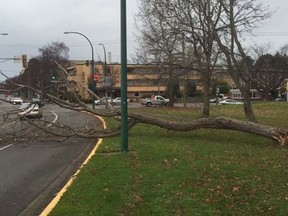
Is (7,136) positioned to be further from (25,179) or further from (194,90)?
(194,90)

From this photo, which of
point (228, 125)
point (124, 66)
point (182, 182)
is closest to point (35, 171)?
point (124, 66)

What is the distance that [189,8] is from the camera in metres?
27.5

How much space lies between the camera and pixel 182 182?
8891 mm

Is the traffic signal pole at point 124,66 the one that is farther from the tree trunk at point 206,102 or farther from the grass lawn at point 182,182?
the tree trunk at point 206,102

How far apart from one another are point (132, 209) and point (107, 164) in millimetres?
4515

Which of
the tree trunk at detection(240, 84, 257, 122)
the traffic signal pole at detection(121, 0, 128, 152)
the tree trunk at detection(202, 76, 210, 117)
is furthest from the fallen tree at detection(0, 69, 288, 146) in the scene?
the tree trunk at detection(202, 76, 210, 117)

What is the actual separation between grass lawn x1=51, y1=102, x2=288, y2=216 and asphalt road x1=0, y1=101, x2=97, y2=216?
0.62m

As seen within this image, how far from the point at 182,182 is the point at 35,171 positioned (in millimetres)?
4974

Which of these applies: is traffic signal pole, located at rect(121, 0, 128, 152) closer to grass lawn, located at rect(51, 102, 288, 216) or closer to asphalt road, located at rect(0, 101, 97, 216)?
grass lawn, located at rect(51, 102, 288, 216)

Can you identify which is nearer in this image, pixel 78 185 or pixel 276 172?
pixel 78 185

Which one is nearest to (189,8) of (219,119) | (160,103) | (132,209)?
(219,119)

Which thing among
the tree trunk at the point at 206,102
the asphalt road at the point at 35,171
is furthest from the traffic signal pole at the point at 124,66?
the tree trunk at the point at 206,102

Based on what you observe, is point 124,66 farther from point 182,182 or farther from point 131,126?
point 131,126

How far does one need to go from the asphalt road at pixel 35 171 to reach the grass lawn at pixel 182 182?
62cm
